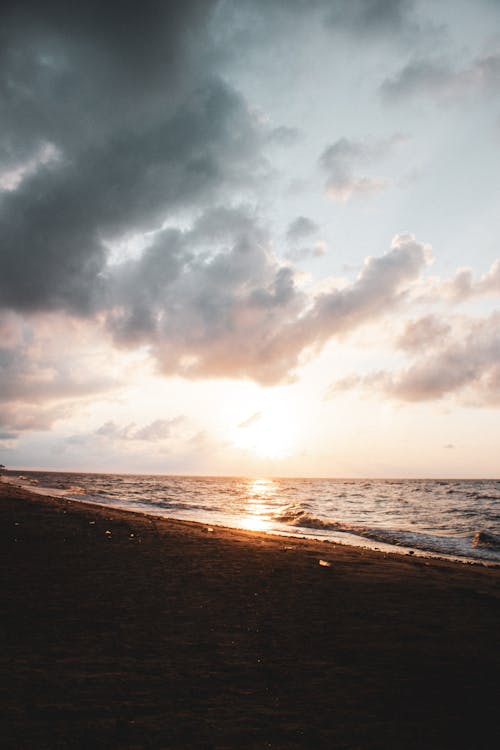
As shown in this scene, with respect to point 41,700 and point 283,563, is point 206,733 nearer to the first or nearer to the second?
point 41,700

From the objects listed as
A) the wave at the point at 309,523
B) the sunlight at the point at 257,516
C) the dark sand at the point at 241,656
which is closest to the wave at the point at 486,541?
the wave at the point at 309,523

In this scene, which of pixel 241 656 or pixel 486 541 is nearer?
pixel 241 656

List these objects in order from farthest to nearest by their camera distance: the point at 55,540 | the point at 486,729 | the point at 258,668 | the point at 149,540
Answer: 1. the point at 149,540
2. the point at 55,540
3. the point at 258,668
4. the point at 486,729

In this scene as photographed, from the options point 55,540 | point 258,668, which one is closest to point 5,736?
point 258,668

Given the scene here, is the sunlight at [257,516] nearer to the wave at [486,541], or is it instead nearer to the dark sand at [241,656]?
the wave at [486,541]

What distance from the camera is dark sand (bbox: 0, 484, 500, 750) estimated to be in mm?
4266

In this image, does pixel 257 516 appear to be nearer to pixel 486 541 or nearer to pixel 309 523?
pixel 309 523

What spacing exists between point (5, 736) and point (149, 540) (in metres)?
12.0

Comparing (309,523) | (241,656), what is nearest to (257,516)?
(309,523)

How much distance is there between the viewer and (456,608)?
887 centimetres

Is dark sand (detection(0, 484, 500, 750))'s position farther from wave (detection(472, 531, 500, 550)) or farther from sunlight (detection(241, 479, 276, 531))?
sunlight (detection(241, 479, 276, 531))

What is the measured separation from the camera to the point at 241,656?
5.94m

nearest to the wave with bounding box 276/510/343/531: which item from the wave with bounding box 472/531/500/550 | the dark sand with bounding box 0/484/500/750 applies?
the wave with bounding box 472/531/500/550

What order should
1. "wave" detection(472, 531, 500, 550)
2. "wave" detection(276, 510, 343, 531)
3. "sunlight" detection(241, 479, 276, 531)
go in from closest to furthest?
"wave" detection(472, 531, 500, 550) < "sunlight" detection(241, 479, 276, 531) < "wave" detection(276, 510, 343, 531)
